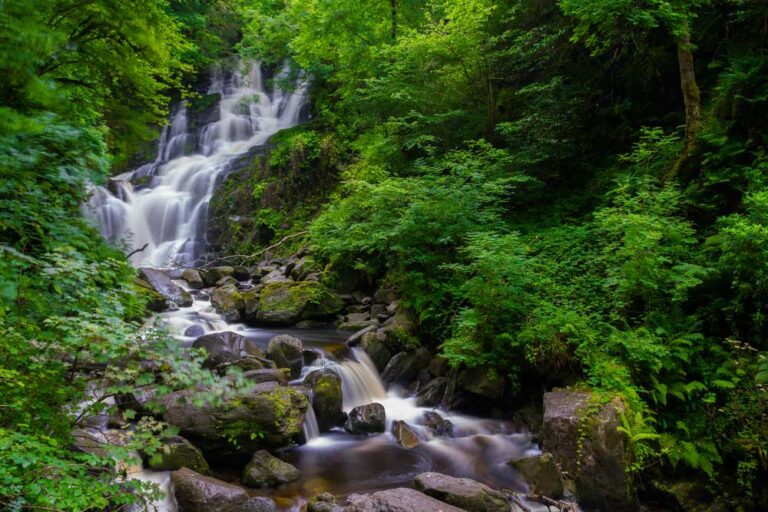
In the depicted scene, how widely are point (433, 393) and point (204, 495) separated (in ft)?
13.1

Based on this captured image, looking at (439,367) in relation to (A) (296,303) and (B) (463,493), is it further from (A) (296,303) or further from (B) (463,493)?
(A) (296,303)

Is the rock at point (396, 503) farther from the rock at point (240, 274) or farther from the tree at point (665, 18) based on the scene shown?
the rock at point (240, 274)

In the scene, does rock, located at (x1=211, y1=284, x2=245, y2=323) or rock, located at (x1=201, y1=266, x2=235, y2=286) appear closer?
rock, located at (x1=211, y1=284, x2=245, y2=323)

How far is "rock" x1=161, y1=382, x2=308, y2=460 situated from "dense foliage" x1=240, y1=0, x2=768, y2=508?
265 cm

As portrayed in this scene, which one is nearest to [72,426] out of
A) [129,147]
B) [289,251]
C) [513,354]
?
[129,147]

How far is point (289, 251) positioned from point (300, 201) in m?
2.41

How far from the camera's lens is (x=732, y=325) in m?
5.36

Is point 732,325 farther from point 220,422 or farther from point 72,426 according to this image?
point 72,426

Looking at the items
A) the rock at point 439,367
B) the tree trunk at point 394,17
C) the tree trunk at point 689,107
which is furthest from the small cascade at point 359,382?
the tree trunk at point 394,17

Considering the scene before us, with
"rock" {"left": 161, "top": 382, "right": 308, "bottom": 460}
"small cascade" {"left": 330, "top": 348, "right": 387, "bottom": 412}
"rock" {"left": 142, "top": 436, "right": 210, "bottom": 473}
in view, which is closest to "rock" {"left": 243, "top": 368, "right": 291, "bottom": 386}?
"rock" {"left": 161, "top": 382, "right": 308, "bottom": 460}

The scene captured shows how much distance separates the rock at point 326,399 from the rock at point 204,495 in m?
2.18

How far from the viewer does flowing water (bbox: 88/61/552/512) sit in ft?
19.0

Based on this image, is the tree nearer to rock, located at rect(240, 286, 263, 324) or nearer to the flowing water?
the flowing water

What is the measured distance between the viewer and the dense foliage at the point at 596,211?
5.30m
